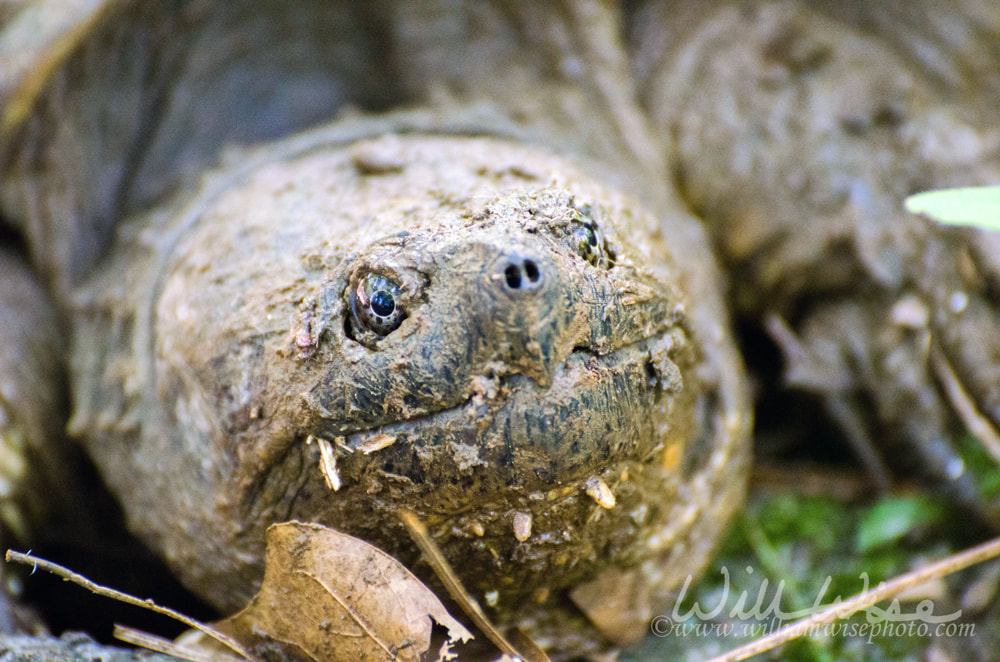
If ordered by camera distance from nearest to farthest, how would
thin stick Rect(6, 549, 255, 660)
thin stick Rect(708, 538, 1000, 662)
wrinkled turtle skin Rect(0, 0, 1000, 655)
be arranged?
wrinkled turtle skin Rect(0, 0, 1000, 655) < thin stick Rect(6, 549, 255, 660) < thin stick Rect(708, 538, 1000, 662)

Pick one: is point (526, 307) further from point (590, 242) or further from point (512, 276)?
point (590, 242)

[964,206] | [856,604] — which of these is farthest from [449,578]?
[964,206]

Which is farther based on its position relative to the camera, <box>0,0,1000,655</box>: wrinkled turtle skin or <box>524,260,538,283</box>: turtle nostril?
<box>0,0,1000,655</box>: wrinkled turtle skin

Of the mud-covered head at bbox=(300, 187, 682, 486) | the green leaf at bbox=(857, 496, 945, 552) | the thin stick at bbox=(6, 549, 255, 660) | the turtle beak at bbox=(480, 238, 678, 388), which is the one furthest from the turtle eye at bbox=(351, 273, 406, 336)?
the green leaf at bbox=(857, 496, 945, 552)

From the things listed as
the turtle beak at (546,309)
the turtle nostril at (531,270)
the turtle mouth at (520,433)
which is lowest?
the turtle mouth at (520,433)

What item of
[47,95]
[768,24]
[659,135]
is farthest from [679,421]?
[47,95]

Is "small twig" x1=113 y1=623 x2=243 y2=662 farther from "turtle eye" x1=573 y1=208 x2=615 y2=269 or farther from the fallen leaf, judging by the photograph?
"turtle eye" x1=573 y1=208 x2=615 y2=269

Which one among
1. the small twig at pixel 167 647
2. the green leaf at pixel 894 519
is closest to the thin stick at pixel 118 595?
the small twig at pixel 167 647

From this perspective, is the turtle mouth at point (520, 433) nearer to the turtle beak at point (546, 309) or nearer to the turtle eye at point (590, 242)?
the turtle beak at point (546, 309)

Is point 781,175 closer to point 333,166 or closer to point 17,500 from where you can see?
point 333,166
